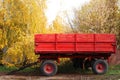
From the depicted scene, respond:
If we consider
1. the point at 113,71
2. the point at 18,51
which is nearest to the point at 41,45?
the point at 18,51

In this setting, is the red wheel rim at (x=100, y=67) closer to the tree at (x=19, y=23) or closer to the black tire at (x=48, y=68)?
the black tire at (x=48, y=68)

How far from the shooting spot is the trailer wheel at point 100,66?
2177cm

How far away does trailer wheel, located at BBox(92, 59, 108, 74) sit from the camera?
21.8 meters

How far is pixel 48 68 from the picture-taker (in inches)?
854

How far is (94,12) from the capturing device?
103 ft

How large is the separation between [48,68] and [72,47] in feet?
6.02

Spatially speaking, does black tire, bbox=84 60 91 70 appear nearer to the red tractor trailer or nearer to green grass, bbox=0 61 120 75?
green grass, bbox=0 61 120 75

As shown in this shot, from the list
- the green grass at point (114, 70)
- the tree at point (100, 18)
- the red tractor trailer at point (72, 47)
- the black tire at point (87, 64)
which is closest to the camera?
the red tractor trailer at point (72, 47)

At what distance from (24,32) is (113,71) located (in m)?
6.46

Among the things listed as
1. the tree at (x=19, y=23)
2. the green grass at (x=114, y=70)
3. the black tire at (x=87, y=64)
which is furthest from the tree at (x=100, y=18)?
the black tire at (x=87, y=64)

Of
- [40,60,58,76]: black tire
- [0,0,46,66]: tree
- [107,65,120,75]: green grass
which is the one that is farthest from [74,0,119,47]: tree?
[40,60,58,76]: black tire

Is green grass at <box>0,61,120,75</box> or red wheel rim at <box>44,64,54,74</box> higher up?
red wheel rim at <box>44,64,54,74</box>

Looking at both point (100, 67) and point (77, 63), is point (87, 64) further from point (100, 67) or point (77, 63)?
point (100, 67)

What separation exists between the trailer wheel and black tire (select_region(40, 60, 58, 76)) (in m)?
2.24
